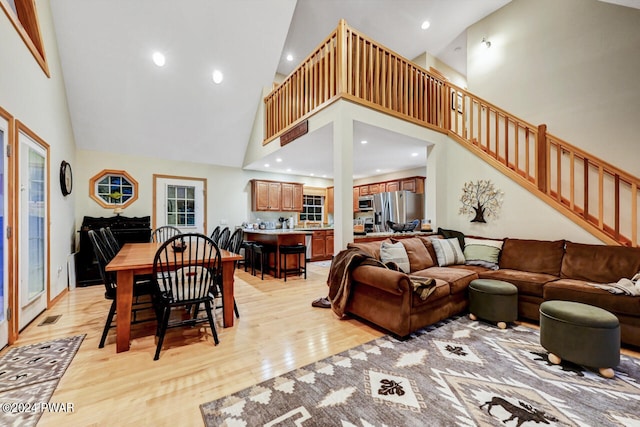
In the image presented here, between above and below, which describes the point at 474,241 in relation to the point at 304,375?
above

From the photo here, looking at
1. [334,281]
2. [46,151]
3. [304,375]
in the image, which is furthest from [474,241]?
[46,151]

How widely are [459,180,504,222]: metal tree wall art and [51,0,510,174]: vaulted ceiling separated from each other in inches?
52.3

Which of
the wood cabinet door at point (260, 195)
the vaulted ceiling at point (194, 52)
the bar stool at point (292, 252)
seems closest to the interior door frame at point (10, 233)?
the vaulted ceiling at point (194, 52)

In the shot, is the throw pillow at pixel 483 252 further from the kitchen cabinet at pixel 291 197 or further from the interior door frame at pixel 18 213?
the interior door frame at pixel 18 213

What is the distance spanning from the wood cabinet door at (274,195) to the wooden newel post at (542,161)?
18.5ft

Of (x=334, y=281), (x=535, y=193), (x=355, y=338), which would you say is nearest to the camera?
(x=355, y=338)

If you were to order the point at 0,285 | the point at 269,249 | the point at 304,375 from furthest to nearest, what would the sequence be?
the point at 269,249, the point at 0,285, the point at 304,375

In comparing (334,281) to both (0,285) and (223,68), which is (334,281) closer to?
(0,285)

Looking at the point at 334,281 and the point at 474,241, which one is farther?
the point at 474,241

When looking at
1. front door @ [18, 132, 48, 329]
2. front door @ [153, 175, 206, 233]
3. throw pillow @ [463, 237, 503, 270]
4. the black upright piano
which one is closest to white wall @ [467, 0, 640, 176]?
throw pillow @ [463, 237, 503, 270]

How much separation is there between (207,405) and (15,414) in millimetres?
1117

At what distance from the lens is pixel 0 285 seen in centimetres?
233

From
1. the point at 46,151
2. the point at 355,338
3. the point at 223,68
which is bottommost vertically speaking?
the point at 355,338

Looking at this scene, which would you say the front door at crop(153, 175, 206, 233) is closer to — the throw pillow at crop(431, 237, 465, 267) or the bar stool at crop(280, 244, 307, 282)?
the bar stool at crop(280, 244, 307, 282)
